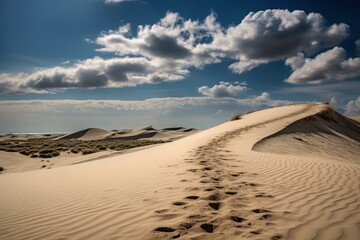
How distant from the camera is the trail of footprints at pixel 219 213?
11.5 ft

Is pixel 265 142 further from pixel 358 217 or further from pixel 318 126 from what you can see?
pixel 358 217

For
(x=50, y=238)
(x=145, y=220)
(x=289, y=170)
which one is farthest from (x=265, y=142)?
(x=50, y=238)

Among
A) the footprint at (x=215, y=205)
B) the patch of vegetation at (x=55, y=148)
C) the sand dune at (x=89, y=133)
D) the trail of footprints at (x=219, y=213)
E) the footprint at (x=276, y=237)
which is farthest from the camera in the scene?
the sand dune at (x=89, y=133)

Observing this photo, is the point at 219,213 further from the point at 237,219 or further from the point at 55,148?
the point at 55,148

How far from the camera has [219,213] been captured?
4125 millimetres

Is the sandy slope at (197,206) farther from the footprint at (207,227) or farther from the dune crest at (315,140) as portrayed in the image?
the dune crest at (315,140)

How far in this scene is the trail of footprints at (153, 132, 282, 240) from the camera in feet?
11.5

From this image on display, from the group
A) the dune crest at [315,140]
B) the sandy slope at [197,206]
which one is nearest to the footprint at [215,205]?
the sandy slope at [197,206]

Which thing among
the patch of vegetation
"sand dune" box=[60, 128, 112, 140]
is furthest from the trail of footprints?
"sand dune" box=[60, 128, 112, 140]

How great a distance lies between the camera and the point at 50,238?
3.56 meters

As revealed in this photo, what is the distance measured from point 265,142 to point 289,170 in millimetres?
6890

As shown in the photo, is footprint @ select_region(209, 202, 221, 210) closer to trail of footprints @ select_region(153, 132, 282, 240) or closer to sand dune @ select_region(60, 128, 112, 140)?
trail of footprints @ select_region(153, 132, 282, 240)

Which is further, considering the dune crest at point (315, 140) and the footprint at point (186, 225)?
the dune crest at point (315, 140)

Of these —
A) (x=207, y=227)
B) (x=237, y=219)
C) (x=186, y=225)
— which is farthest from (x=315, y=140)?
(x=186, y=225)
